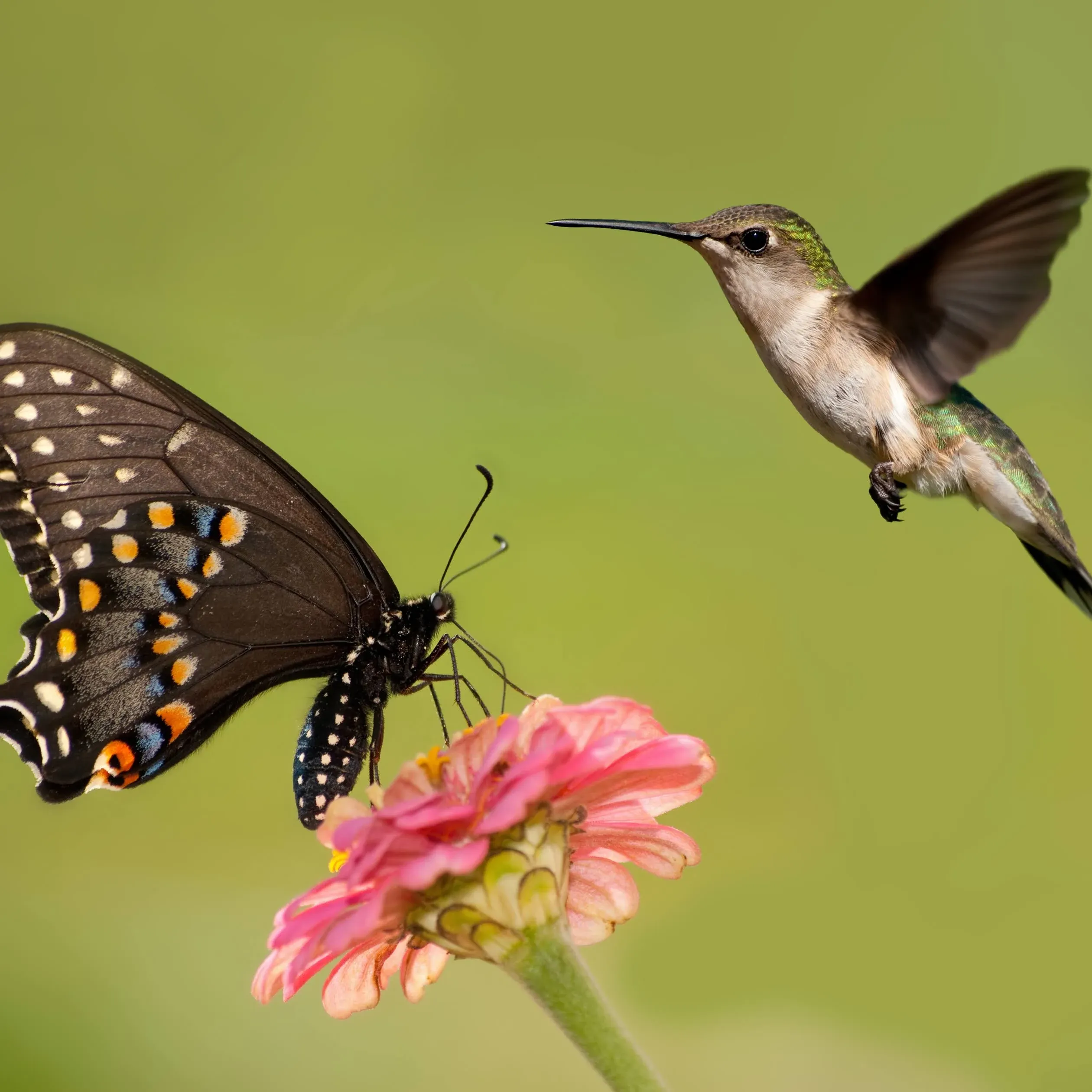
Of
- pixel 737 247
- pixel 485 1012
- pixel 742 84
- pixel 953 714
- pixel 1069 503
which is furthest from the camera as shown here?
pixel 742 84

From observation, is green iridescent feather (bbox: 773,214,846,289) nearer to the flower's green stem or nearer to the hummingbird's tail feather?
the hummingbird's tail feather

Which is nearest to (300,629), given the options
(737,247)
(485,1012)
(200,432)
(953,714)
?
(200,432)

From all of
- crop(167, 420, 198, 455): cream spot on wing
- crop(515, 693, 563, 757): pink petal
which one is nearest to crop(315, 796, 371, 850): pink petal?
crop(515, 693, 563, 757): pink petal

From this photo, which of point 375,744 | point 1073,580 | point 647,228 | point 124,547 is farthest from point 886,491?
point 124,547

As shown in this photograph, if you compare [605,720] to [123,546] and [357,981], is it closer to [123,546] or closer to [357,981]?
[357,981]

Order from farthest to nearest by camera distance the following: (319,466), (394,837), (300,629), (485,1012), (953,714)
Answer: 1. (319,466)
2. (953,714)
3. (485,1012)
4. (300,629)
5. (394,837)

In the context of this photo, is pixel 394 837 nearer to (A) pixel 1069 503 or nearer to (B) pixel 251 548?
(B) pixel 251 548
